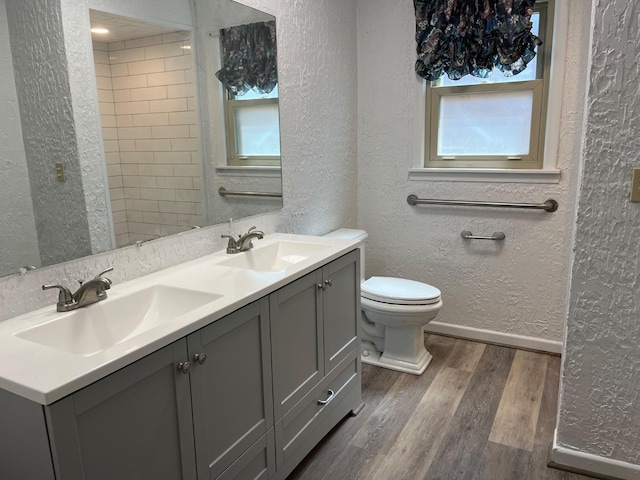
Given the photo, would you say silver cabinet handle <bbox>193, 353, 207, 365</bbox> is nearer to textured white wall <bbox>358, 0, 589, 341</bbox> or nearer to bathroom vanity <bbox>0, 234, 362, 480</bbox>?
bathroom vanity <bbox>0, 234, 362, 480</bbox>

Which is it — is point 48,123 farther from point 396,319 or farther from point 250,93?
point 396,319

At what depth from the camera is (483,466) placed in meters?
1.95

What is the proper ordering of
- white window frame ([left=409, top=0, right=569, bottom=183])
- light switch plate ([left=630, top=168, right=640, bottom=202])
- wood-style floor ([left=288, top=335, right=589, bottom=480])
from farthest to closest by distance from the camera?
white window frame ([left=409, top=0, right=569, bottom=183]) < wood-style floor ([left=288, top=335, right=589, bottom=480]) < light switch plate ([left=630, top=168, right=640, bottom=202])

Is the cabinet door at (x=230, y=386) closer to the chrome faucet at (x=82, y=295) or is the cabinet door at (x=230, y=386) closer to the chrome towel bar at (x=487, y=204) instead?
the chrome faucet at (x=82, y=295)

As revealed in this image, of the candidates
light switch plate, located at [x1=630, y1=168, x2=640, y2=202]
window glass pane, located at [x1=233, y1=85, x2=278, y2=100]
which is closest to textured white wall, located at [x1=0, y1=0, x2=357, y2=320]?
window glass pane, located at [x1=233, y1=85, x2=278, y2=100]

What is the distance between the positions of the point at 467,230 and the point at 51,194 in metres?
2.27

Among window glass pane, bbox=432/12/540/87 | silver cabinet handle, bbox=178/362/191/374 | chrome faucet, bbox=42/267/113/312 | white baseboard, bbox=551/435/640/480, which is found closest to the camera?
silver cabinet handle, bbox=178/362/191/374

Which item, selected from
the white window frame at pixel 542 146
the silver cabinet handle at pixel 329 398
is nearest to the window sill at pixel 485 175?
the white window frame at pixel 542 146

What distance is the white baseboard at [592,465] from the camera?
1.83 metres

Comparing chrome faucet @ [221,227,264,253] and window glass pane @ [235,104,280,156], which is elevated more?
window glass pane @ [235,104,280,156]

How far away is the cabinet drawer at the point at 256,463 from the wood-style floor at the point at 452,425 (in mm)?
273

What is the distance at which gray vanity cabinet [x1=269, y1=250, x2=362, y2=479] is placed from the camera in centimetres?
171

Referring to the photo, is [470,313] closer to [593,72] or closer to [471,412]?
[471,412]

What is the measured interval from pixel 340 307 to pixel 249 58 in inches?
46.0
